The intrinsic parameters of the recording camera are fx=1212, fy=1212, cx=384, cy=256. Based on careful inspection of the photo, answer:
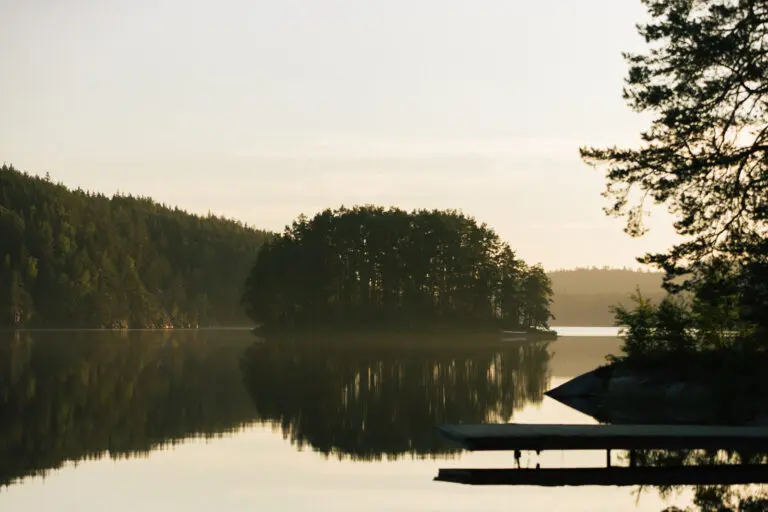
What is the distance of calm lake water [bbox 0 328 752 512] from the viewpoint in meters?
18.5

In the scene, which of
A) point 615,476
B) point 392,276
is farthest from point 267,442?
point 392,276

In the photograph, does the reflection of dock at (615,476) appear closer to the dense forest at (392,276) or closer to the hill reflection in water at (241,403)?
the hill reflection in water at (241,403)

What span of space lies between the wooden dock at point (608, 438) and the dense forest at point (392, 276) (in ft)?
359

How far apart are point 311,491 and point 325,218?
120 m

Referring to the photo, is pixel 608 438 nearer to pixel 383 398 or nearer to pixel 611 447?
pixel 611 447

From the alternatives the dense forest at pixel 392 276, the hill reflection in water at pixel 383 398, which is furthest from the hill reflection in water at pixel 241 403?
the dense forest at pixel 392 276

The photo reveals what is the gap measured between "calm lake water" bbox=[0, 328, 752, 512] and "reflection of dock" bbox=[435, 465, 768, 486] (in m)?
0.35

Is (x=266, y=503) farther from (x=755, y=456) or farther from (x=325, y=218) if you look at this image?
(x=325, y=218)

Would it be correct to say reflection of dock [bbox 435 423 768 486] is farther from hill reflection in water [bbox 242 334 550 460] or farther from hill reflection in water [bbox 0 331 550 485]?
hill reflection in water [bbox 0 331 550 485]

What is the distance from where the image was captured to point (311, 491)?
19.5m

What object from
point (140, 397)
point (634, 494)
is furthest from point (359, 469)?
point (140, 397)

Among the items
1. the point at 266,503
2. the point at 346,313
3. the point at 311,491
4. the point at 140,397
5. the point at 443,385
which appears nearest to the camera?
the point at 266,503

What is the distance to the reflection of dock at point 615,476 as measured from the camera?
774 inches

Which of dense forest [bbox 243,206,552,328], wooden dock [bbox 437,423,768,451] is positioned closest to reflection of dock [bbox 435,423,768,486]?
wooden dock [bbox 437,423,768,451]
